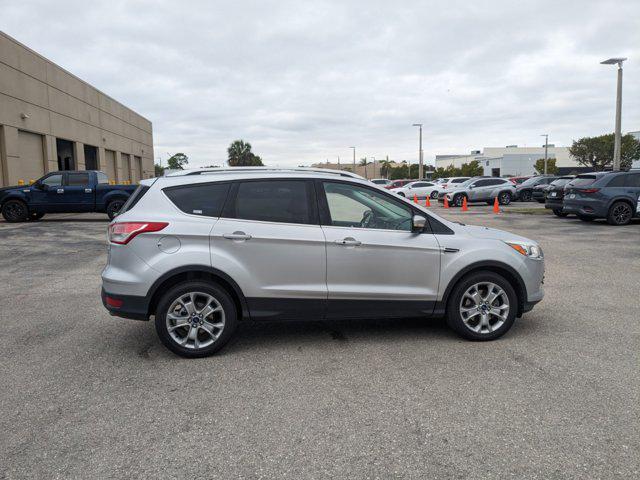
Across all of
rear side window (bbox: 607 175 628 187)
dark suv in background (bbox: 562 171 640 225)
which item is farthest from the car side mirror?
rear side window (bbox: 607 175 628 187)

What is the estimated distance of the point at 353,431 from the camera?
3416 millimetres

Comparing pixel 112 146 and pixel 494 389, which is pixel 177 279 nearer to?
pixel 494 389

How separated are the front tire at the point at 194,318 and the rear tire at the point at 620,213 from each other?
14875 millimetres

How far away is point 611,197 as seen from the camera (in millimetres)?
16156

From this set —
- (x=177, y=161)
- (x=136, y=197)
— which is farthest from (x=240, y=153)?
(x=136, y=197)

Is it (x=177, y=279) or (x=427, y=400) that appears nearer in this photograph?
(x=427, y=400)

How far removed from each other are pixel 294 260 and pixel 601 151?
88673mm

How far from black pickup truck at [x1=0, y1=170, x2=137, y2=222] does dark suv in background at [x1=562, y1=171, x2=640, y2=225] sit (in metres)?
14.8

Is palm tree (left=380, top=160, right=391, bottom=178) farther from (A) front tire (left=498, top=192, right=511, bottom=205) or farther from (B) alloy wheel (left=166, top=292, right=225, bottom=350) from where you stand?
(B) alloy wheel (left=166, top=292, right=225, bottom=350)

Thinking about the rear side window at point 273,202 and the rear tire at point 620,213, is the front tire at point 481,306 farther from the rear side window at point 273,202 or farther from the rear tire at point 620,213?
the rear tire at point 620,213

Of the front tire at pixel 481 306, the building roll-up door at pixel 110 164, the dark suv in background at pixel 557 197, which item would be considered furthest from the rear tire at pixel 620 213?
the building roll-up door at pixel 110 164

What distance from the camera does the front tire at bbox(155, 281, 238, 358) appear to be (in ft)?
15.5

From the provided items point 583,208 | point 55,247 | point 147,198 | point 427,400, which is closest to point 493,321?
point 427,400

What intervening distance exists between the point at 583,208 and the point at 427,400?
48.6 feet
